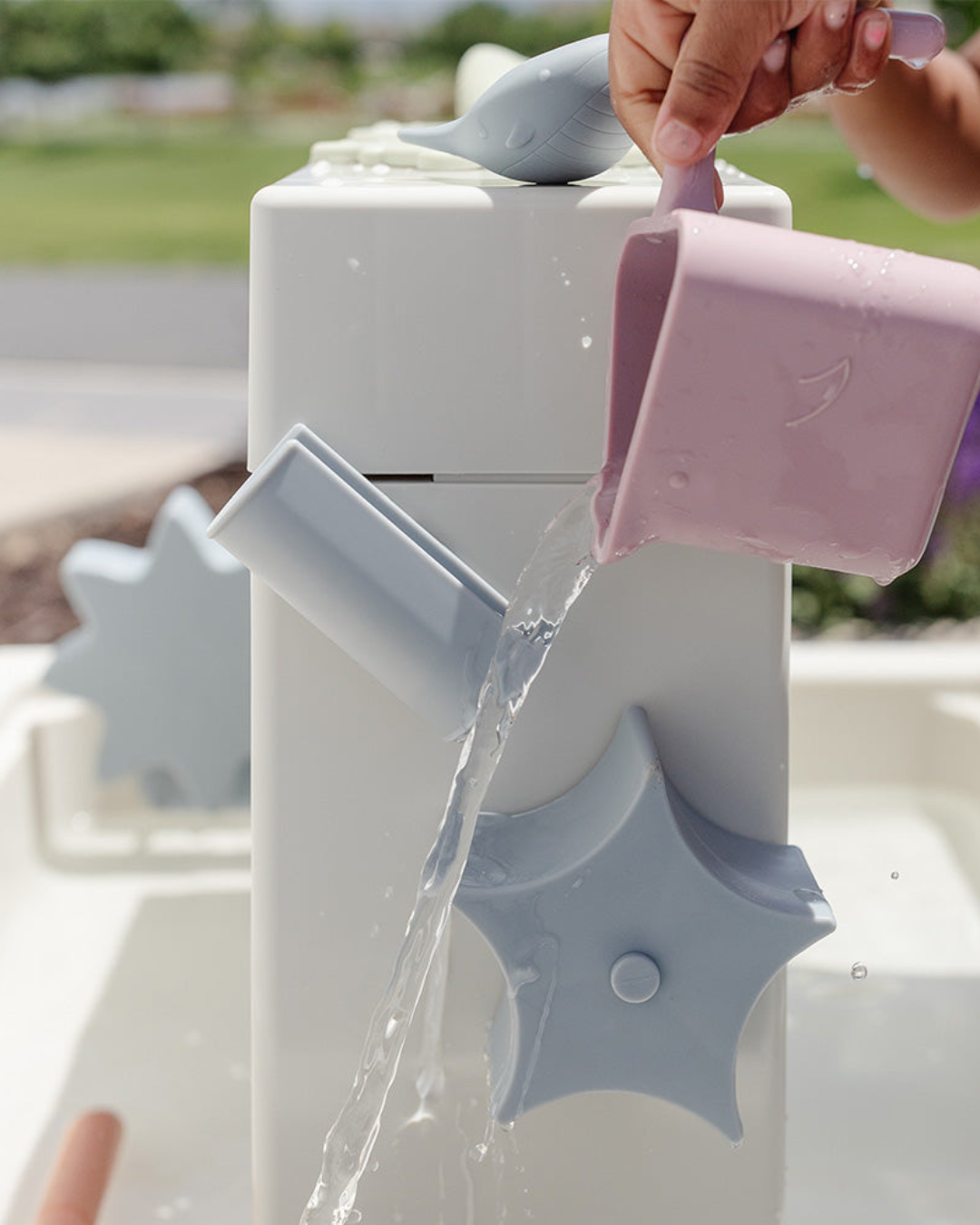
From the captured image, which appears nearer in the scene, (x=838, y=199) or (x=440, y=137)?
(x=440, y=137)

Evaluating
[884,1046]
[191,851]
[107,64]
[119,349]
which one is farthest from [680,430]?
[107,64]

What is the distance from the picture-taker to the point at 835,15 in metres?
0.46

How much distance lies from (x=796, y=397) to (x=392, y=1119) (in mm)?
320

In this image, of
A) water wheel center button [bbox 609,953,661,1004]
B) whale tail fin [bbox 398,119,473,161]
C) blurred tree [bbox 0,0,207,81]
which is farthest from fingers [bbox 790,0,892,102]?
blurred tree [bbox 0,0,207,81]

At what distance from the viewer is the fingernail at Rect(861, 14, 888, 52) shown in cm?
46

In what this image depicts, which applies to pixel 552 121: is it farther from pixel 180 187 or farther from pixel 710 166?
pixel 180 187

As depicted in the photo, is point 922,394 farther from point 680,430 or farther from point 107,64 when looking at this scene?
point 107,64

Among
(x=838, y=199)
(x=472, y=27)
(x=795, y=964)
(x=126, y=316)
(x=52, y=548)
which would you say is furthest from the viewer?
(x=472, y=27)

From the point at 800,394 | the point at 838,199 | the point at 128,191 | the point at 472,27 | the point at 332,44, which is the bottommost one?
the point at 128,191

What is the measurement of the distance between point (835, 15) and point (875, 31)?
2 centimetres

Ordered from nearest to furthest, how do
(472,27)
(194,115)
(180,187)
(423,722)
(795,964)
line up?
(423,722) → (795,964) → (472,27) → (180,187) → (194,115)

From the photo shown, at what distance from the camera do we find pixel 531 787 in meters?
0.54

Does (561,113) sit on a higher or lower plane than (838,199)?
higher

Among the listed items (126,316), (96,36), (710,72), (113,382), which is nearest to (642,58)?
(710,72)
